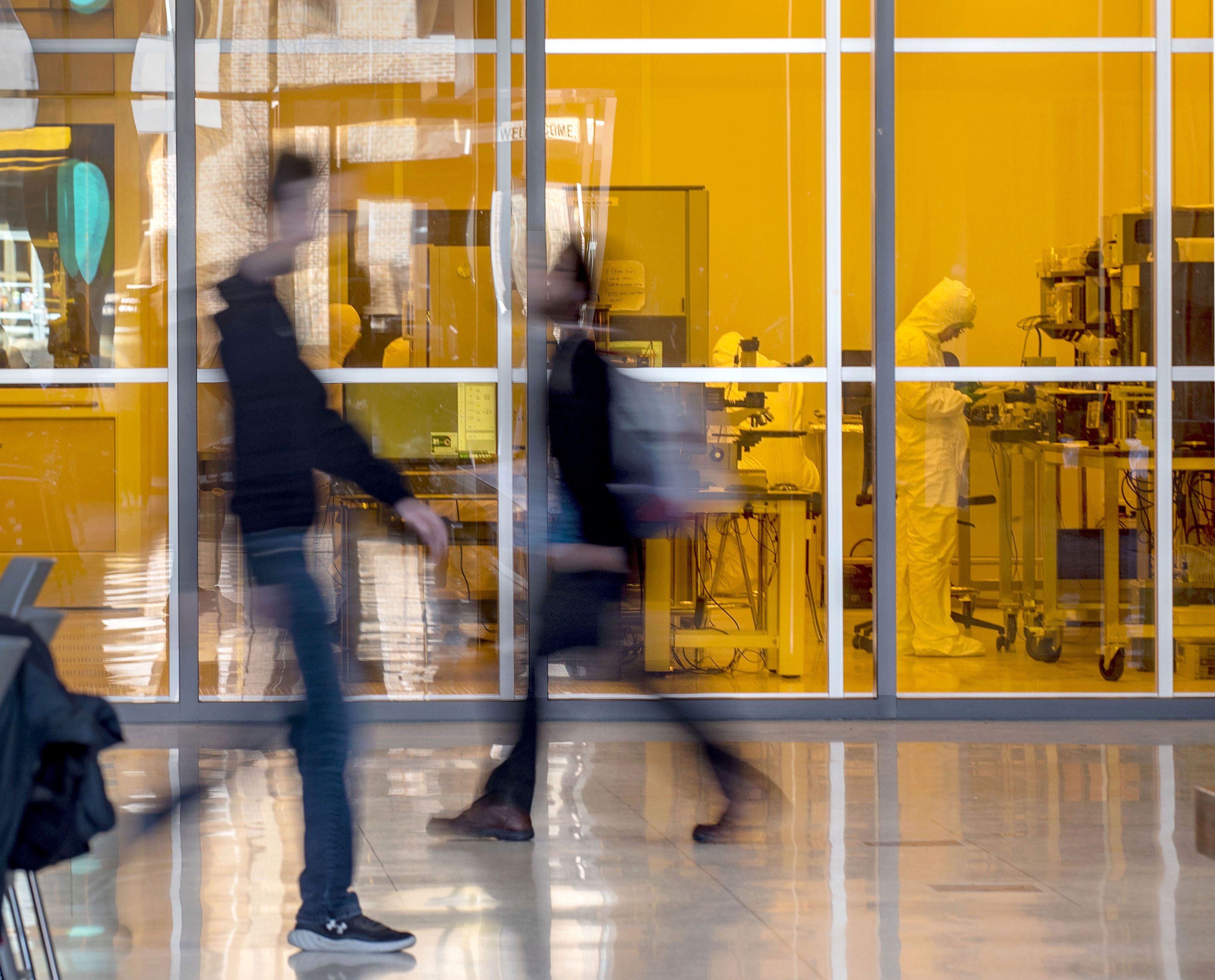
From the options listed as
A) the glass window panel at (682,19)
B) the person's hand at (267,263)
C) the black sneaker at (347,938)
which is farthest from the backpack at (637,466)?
the glass window panel at (682,19)

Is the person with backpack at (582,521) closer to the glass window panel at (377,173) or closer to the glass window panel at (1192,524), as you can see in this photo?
the glass window panel at (377,173)

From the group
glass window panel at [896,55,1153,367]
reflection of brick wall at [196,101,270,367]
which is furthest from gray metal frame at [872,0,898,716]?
reflection of brick wall at [196,101,270,367]

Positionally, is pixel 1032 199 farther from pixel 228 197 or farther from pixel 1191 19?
pixel 228 197

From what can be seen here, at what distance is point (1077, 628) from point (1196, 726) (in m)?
0.70

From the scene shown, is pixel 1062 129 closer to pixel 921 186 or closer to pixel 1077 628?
pixel 921 186

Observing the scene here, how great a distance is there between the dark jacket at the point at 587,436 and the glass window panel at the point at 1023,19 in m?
3.06

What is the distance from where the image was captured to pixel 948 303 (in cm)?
636

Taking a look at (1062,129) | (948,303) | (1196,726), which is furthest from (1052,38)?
(1196,726)

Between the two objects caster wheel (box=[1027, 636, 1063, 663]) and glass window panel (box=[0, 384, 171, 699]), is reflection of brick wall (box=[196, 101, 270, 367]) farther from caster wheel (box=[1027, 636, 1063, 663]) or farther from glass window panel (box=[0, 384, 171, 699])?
caster wheel (box=[1027, 636, 1063, 663])

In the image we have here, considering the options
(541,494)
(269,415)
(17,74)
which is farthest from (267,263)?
(17,74)

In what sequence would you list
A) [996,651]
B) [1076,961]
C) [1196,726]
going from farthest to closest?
[996,651] → [1196,726] → [1076,961]

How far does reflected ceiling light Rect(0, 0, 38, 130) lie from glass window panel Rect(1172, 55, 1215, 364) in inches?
206

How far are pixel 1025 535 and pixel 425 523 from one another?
4132 mm

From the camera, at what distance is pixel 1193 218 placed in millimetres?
6387
